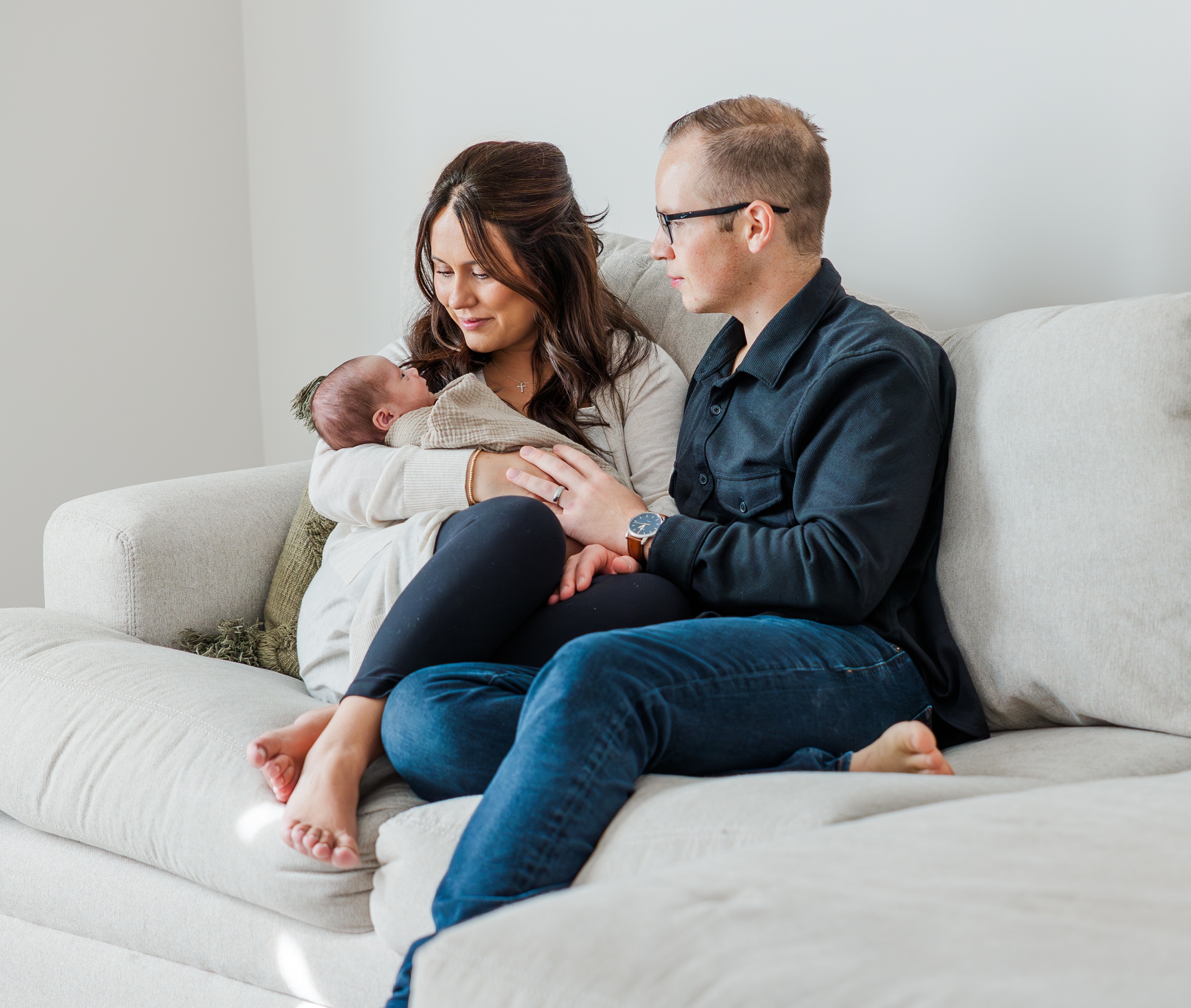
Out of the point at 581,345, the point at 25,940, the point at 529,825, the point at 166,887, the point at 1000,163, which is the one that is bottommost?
the point at 25,940

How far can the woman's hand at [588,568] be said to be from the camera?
1329 mm

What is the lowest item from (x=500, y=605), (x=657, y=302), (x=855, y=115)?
(x=500, y=605)

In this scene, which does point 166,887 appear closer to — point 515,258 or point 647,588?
point 647,588

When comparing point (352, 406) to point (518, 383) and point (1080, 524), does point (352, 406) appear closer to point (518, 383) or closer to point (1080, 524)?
point (518, 383)

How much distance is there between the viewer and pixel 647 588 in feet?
4.37

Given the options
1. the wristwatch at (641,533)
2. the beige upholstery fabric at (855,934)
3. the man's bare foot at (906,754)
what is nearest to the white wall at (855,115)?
the wristwatch at (641,533)

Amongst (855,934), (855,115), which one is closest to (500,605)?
(855,934)

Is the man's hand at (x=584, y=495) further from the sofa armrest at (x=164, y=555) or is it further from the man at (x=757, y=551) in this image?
the sofa armrest at (x=164, y=555)

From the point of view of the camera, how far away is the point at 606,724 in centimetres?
98

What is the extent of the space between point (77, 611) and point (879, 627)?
123cm

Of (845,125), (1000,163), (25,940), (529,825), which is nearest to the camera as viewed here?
(529,825)

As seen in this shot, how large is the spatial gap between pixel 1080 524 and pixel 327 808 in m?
0.90

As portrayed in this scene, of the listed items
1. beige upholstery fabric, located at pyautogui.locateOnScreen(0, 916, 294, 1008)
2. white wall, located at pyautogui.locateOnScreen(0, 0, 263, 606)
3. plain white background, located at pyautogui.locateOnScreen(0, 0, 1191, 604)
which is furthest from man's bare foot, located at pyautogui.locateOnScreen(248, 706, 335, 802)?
white wall, located at pyautogui.locateOnScreen(0, 0, 263, 606)

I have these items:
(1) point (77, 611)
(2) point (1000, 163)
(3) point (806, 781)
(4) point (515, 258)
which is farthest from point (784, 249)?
(1) point (77, 611)
